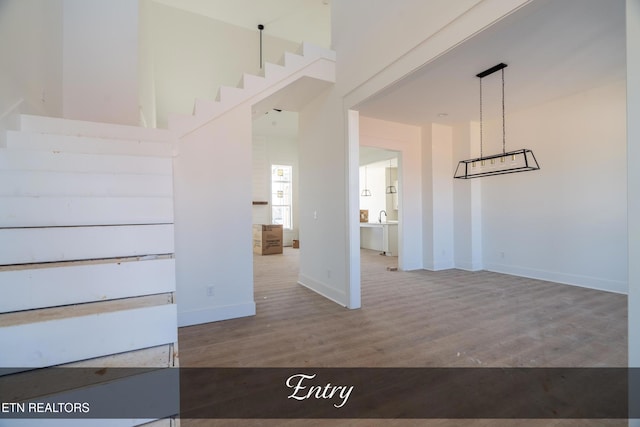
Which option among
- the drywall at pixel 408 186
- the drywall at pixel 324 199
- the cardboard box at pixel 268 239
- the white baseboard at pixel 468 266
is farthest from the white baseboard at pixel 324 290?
the cardboard box at pixel 268 239

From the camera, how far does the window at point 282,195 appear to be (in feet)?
31.6

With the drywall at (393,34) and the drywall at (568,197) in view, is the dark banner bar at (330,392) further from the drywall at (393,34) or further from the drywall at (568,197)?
the drywall at (568,197)

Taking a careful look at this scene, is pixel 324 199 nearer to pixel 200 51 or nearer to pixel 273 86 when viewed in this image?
pixel 273 86

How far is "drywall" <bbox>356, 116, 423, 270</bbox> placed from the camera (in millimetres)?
5416

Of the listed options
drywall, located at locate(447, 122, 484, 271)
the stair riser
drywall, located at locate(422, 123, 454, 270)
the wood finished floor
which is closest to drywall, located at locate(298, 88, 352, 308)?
the wood finished floor

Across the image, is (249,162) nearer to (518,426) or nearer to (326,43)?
(518,426)

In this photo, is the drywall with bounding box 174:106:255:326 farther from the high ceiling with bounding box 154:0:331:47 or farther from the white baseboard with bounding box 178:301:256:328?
the high ceiling with bounding box 154:0:331:47

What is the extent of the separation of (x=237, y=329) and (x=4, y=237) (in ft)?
6.29

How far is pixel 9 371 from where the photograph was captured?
1.14 m

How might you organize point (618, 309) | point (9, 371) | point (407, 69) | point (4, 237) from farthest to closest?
point (618, 309), point (407, 69), point (4, 237), point (9, 371)

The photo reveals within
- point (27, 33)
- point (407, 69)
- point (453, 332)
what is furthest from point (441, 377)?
point (27, 33)

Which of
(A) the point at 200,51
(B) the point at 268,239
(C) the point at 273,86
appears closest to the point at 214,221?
(C) the point at 273,86

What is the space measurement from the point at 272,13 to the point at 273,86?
2274 mm

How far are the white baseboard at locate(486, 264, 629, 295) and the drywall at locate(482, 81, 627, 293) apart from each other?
0.4 inches
